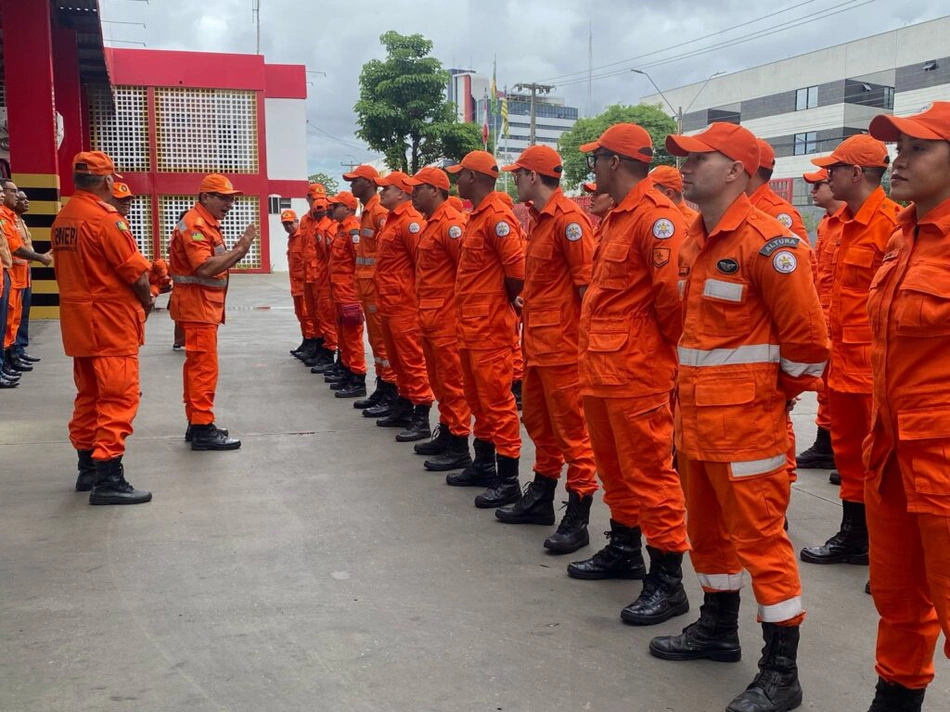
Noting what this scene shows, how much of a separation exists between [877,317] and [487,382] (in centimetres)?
311

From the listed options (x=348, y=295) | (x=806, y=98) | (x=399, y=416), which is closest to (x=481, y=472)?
(x=399, y=416)

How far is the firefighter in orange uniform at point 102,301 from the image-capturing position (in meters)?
5.50

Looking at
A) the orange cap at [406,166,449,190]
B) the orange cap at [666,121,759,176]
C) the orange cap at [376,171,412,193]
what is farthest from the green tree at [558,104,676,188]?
the orange cap at [666,121,759,176]

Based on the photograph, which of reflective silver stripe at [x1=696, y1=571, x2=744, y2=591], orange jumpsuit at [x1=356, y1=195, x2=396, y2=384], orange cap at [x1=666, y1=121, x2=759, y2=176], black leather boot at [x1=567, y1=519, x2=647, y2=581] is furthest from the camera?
orange jumpsuit at [x1=356, y1=195, x2=396, y2=384]

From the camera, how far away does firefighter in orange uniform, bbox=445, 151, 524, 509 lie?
5.56 meters

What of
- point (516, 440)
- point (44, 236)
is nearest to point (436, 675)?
point (516, 440)

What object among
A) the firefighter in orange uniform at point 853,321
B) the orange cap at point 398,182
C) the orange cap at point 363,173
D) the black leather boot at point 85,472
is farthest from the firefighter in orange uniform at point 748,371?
the orange cap at point 363,173

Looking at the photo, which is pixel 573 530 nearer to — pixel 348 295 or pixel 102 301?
pixel 102 301

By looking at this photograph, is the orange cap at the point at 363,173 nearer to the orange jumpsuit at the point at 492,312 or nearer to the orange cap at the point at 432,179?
the orange cap at the point at 432,179

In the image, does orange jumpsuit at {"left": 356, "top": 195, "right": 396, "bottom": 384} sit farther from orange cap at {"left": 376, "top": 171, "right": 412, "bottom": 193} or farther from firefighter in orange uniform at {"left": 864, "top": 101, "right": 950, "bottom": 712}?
firefighter in orange uniform at {"left": 864, "top": 101, "right": 950, "bottom": 712}

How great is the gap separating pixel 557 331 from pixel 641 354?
0.93 m

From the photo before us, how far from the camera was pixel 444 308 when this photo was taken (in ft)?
21.4

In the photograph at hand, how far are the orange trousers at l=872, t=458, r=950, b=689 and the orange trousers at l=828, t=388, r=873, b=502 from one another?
203 centimetres

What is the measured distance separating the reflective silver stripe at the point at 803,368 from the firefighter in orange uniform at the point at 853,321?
1.72 metres
